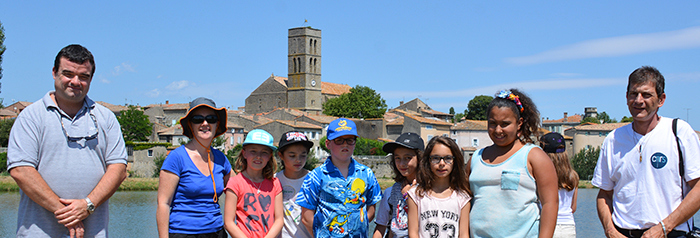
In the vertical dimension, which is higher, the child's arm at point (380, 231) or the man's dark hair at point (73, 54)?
the man's dark hair at point (73, 54)

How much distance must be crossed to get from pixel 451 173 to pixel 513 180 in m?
0.55

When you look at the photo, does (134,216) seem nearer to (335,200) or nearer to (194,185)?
(194,185)

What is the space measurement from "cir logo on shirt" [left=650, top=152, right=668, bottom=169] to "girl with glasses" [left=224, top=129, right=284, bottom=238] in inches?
102

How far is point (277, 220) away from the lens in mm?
4344

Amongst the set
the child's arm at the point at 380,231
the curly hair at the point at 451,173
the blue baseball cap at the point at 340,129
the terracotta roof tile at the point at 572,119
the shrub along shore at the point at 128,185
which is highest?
the terracotta roof tile at the point at 572,119

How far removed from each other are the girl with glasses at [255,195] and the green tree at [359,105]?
5675 cm

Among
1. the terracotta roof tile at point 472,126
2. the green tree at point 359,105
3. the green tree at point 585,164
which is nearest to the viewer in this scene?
the green tree at point 585,164

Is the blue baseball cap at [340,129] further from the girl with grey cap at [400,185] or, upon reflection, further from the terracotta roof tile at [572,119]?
the terracotta roof tile at [572,119]

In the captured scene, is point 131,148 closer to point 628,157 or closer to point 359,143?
point 359,143

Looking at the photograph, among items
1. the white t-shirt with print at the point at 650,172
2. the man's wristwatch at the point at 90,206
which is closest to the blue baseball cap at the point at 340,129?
the man's wristwatch at the point at 90,206

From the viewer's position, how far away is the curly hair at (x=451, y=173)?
3812 millimetres

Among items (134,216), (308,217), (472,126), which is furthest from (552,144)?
(472,126)

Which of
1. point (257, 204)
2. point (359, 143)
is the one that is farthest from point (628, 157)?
point (359, 143)

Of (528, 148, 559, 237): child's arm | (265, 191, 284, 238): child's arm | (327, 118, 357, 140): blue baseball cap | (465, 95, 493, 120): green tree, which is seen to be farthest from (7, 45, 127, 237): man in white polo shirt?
(465, 95, 493, 120): green tree
